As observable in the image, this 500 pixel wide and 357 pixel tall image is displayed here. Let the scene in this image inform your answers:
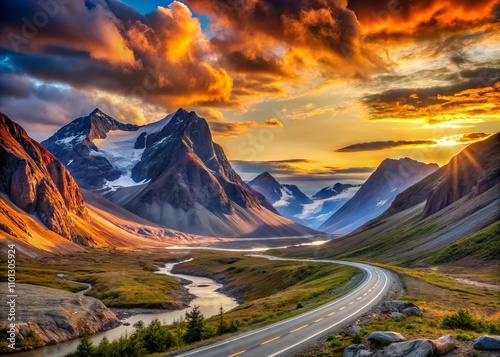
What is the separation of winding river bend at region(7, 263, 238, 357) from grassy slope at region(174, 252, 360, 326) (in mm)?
5147

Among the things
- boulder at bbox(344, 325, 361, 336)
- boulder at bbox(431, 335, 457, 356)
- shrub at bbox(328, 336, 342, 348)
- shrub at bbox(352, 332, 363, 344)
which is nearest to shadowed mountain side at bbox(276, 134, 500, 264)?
boulder at bbox(344, 325, 361, 336)

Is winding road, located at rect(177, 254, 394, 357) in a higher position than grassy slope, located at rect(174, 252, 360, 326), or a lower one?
higher

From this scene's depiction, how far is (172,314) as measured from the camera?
262 ft

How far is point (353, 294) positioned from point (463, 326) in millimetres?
23883

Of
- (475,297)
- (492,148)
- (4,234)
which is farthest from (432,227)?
(4,234)

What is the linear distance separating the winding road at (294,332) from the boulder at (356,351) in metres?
4.28

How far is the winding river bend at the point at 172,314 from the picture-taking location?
170ft

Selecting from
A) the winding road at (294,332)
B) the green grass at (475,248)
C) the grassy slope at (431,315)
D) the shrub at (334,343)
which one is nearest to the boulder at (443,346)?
the grassy slope at (431,315)

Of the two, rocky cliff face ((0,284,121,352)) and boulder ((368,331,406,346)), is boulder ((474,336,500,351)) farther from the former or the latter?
rocky cliff face ((0,284,121,352))

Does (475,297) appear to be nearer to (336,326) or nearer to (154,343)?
A: (336,326)

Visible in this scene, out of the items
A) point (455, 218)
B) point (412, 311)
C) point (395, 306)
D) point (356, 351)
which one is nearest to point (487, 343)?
point (356, 351)

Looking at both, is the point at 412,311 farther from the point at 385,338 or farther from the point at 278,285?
the point at 278,285

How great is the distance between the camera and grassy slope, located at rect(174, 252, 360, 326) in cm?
5241

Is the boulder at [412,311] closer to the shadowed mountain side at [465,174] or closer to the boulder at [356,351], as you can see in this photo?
the boulder at [356,351]
